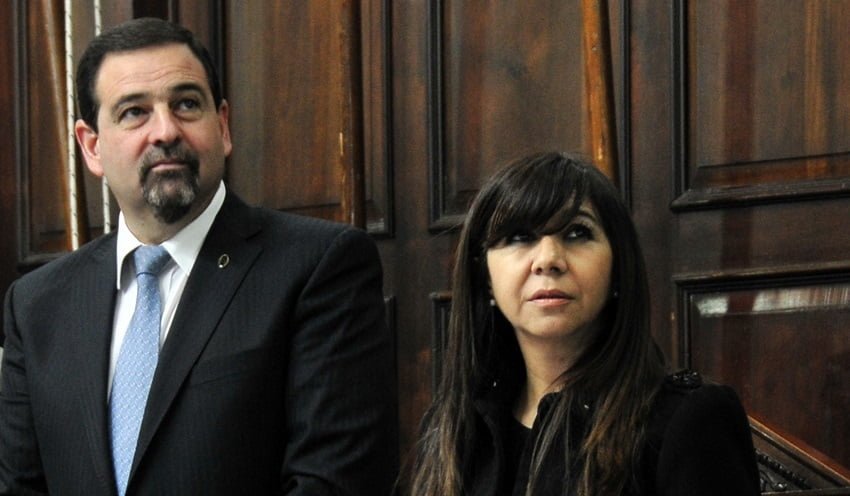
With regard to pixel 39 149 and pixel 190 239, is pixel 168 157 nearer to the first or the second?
pixel 190 239

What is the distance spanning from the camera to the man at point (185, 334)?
266 centimetres

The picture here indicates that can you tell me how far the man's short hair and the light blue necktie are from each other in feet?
0.90

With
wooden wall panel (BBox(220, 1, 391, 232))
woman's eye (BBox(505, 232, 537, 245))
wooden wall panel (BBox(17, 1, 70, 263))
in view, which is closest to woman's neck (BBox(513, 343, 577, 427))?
woman's eye (BBox(505, 232, 537, 245))

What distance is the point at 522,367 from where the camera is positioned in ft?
7.02

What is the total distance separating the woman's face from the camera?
202 cm

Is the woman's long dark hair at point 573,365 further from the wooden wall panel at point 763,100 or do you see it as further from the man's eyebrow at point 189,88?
the wooden wall panel at point 763,100

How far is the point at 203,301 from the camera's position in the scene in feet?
9.04

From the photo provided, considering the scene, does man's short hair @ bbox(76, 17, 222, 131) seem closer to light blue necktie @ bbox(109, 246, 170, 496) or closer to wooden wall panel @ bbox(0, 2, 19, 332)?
light blue necktie @ bbox(109, 246, 170, 496)

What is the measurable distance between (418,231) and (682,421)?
1.70 metres

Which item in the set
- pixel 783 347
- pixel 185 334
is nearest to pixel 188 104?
pixel 185 334

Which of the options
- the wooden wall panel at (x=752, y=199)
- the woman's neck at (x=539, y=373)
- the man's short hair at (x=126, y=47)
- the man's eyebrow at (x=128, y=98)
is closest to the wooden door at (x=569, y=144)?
the wooden wall panel at (x=752, y=199)

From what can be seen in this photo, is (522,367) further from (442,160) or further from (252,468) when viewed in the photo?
(442,160)

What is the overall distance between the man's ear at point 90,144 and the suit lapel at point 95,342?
13cm

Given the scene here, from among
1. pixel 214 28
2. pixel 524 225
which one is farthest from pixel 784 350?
pixel 214 28
